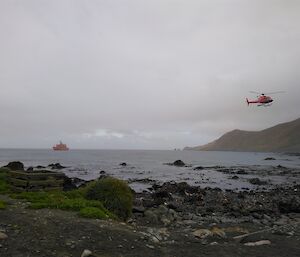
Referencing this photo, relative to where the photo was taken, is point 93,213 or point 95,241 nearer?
point 95,241

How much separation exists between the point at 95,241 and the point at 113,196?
625 cm

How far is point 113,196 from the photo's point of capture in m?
18.0

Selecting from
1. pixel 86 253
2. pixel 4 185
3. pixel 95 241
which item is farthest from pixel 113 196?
pixel 86 253

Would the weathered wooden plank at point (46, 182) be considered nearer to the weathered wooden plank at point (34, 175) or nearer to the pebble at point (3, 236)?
the weathered wooden plank at point (34, 175)

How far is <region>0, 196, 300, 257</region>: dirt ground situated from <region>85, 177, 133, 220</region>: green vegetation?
3.24 meters

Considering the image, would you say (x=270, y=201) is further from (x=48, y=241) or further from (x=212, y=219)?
(x=48, y=241)

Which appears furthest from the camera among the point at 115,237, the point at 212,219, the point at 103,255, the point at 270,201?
the point at 270,201

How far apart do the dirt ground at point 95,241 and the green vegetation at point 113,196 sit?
3.24 meters

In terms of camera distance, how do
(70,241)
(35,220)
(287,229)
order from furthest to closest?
(287,229) < (35,220) < (70,241)

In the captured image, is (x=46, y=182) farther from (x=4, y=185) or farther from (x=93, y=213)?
(x=93, y=213)

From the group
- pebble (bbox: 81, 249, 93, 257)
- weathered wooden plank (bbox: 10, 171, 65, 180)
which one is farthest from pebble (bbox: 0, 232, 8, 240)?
weathered wooden plank (bbox: 10, 171, 65, 180)

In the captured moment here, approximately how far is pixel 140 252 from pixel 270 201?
82.5 ft

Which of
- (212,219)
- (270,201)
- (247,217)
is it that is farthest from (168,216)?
(270,201)

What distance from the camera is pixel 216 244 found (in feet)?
44.1
